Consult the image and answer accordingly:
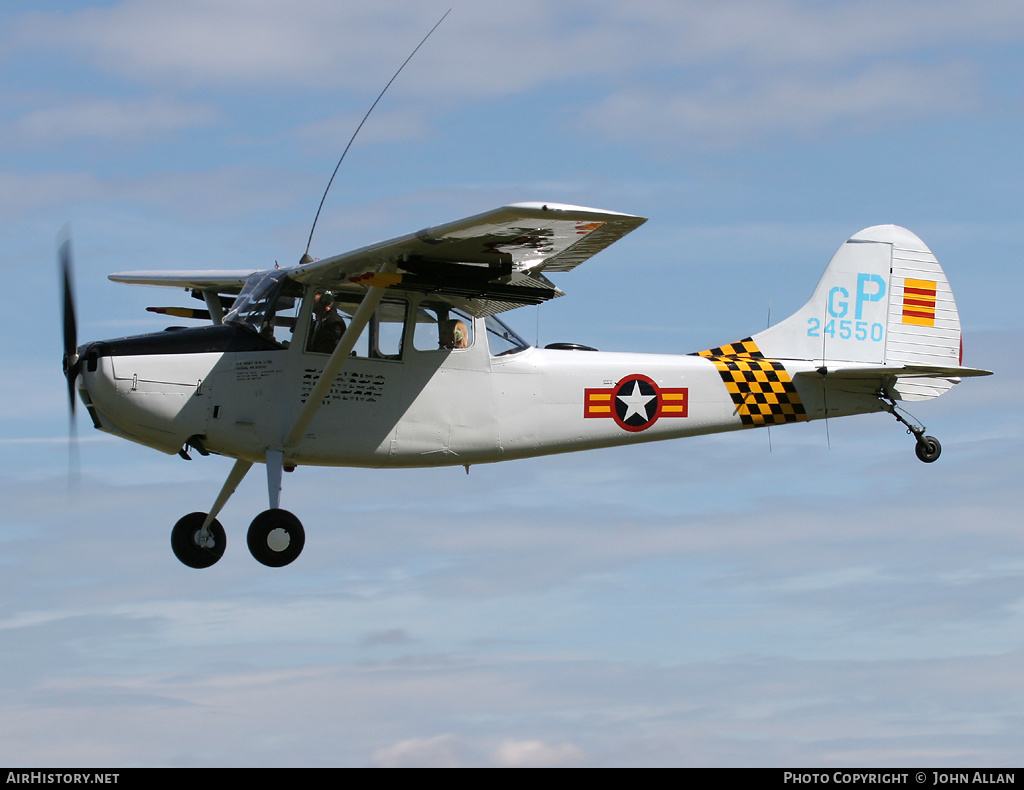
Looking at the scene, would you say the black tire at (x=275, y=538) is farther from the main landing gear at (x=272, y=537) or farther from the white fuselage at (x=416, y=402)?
the white fuselage at (x=416, y=402)

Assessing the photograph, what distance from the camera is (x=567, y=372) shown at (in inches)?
549

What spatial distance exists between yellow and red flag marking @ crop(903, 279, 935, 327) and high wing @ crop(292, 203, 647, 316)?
4.64 m

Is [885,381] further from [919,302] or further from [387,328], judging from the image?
[387,328]

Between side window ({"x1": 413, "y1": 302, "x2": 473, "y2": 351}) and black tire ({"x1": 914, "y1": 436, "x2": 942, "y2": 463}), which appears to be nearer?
side window ({"x1": 413, "y1": 302, "x2": 473, "y2": 351})

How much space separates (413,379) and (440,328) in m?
0.54

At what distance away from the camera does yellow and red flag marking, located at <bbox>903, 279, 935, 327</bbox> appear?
51.9 ft

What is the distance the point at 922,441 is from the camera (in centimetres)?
1508

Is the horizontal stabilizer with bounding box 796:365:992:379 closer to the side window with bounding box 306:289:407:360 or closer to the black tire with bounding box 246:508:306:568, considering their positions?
the side window with bounding box 306:289:407:360

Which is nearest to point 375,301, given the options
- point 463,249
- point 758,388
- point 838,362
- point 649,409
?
point 463,249

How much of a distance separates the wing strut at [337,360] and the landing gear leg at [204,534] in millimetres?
872

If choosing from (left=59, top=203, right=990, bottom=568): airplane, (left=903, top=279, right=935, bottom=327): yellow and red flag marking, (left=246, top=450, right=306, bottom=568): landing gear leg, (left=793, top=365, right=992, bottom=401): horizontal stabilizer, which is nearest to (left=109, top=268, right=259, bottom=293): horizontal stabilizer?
(left=59, top=203, right=990, bottom=568): airplane

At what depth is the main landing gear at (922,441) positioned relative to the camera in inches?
593

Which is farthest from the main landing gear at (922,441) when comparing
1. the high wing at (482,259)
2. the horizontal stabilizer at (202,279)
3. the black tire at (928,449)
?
the horizontal stabilizer at (202,279)
